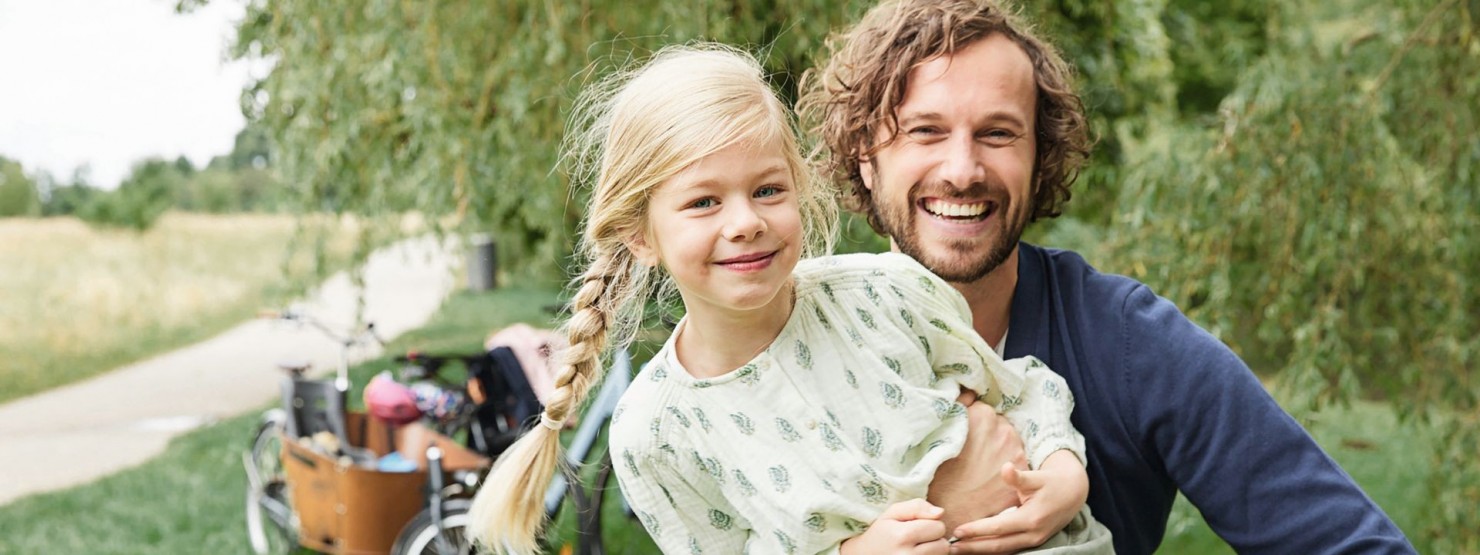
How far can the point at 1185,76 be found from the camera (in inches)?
401

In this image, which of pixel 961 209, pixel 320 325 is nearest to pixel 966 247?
pixel 961 209

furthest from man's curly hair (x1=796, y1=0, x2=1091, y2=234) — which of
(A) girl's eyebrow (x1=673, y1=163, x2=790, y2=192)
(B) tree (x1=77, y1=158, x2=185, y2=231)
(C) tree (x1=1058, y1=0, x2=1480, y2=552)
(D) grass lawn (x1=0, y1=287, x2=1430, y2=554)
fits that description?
(B) tree (x1=77, y1=158, x2=185, y2=231)

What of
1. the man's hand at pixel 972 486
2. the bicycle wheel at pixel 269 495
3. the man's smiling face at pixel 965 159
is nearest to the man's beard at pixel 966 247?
the man's smiling face at pixel 965 159

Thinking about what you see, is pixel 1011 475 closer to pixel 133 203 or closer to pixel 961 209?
pixel 961 209

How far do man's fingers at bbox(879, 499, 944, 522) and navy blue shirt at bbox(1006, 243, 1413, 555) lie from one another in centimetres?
27

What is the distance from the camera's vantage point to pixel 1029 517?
1373 mm

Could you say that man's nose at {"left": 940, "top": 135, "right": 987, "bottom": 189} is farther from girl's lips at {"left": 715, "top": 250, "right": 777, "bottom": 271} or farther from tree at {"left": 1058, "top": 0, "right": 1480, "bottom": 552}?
tree at {"left": 1058, "top": 0, "right": 1480, "bottom": 552}

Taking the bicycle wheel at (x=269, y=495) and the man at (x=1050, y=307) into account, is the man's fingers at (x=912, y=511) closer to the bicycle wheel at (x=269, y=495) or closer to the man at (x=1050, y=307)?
the man at (x=1050, y=307)

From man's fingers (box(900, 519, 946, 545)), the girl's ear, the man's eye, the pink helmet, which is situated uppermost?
the man's eye

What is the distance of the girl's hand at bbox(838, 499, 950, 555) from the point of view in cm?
132

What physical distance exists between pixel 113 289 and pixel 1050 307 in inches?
514

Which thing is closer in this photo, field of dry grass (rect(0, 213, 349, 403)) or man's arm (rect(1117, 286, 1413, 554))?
man's arm (rect(1117, 286, 1413, 554))

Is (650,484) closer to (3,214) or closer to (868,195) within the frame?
(868,195)

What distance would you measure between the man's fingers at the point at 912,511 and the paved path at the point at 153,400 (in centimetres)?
305
